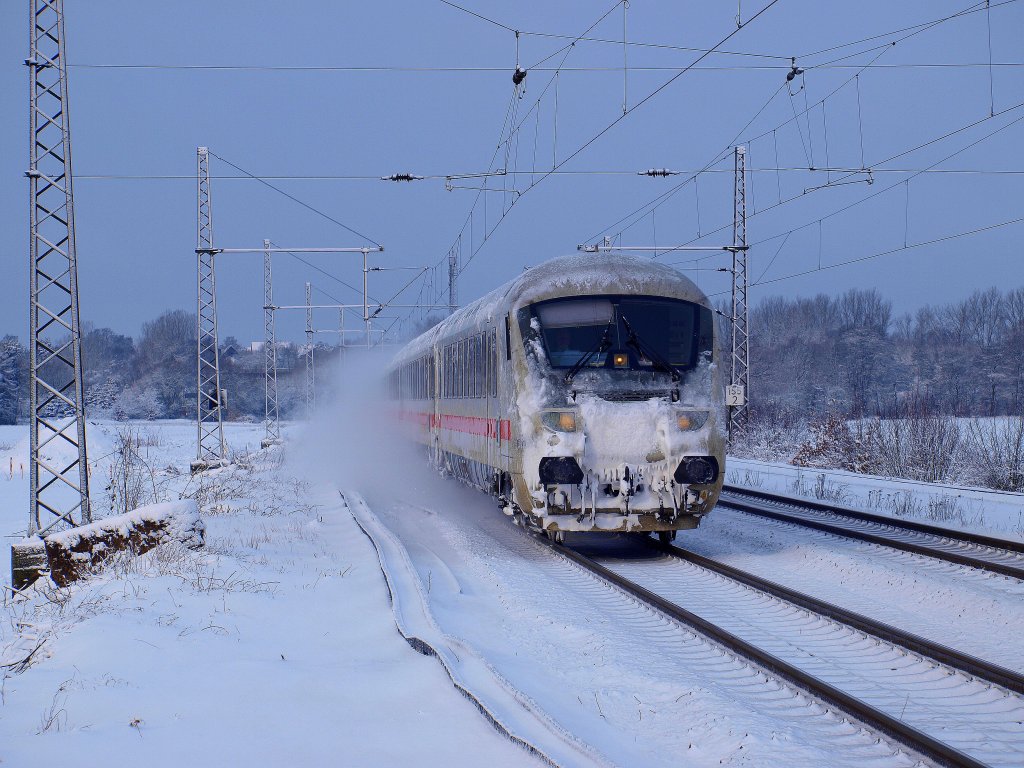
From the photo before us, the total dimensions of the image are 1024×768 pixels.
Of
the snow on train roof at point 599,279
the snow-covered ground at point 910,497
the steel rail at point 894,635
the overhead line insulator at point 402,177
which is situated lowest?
the snow-covered ground at point 910,497

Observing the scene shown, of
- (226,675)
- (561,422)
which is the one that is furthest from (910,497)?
(226,675)

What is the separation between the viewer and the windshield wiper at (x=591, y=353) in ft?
35.2

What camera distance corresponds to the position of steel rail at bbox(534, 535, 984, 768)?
4.73 metres

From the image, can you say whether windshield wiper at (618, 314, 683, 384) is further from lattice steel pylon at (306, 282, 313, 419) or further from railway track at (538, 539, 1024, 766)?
lattice steel pylon at (306, 282, 313, 419)

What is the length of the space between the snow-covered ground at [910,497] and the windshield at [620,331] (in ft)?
16.6

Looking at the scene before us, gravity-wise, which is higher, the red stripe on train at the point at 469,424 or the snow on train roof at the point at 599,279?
the snow on train roof at the point at 599,279

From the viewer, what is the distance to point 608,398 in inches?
420

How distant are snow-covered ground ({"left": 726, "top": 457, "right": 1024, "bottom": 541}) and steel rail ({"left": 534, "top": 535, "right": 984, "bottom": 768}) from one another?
6439mm

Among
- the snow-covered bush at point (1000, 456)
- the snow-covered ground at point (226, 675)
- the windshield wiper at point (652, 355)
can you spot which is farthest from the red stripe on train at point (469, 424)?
the snow-covered bush at point (1000, 456)

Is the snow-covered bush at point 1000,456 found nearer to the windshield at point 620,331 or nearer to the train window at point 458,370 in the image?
the train window at point 458,370

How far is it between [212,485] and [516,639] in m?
13.0

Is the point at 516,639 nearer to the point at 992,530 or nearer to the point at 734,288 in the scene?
the point at 992,530

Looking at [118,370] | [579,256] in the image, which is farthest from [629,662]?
[118,370]

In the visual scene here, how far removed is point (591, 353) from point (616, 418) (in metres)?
0.82
